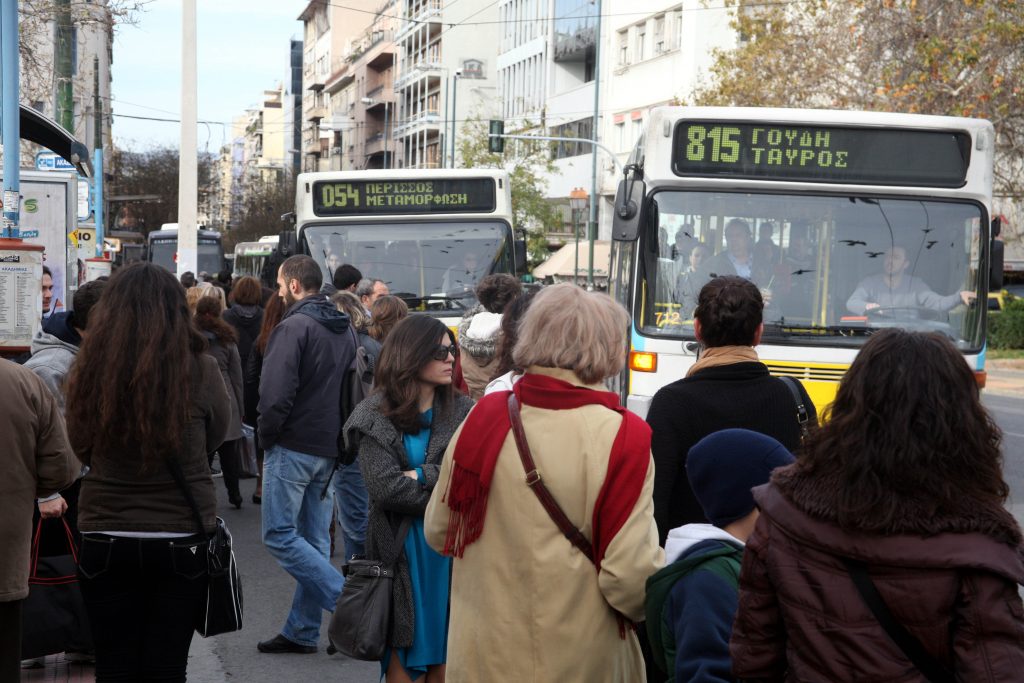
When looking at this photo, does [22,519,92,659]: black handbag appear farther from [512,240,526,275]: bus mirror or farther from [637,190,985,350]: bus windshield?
[512,240,526,275]: bus mirror

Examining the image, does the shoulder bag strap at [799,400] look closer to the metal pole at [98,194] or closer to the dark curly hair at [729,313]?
the dark curly hair at [729,313]

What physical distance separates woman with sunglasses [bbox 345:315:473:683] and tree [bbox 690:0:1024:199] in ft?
74.1

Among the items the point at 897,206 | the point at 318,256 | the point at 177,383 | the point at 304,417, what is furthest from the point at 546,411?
the point at 318,256

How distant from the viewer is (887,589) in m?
2.36

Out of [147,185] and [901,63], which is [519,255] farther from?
[147,185]

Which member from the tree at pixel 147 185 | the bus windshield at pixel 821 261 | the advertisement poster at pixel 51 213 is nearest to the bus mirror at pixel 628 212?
the bus windshield at pixel 821 261

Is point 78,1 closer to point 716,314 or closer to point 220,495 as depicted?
point 220,495

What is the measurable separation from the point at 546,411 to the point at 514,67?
2699 inches

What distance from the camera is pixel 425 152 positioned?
81875 mm

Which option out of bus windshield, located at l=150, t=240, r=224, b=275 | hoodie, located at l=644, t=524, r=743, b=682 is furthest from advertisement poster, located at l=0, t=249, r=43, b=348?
bus windshield, located at l=150, t=240, r=224, b=275

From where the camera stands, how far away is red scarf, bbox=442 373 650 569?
3338mm

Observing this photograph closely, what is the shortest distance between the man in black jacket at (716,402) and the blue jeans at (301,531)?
96.0 inches

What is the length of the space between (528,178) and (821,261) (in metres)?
47.8

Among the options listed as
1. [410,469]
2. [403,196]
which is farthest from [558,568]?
[403,196]
